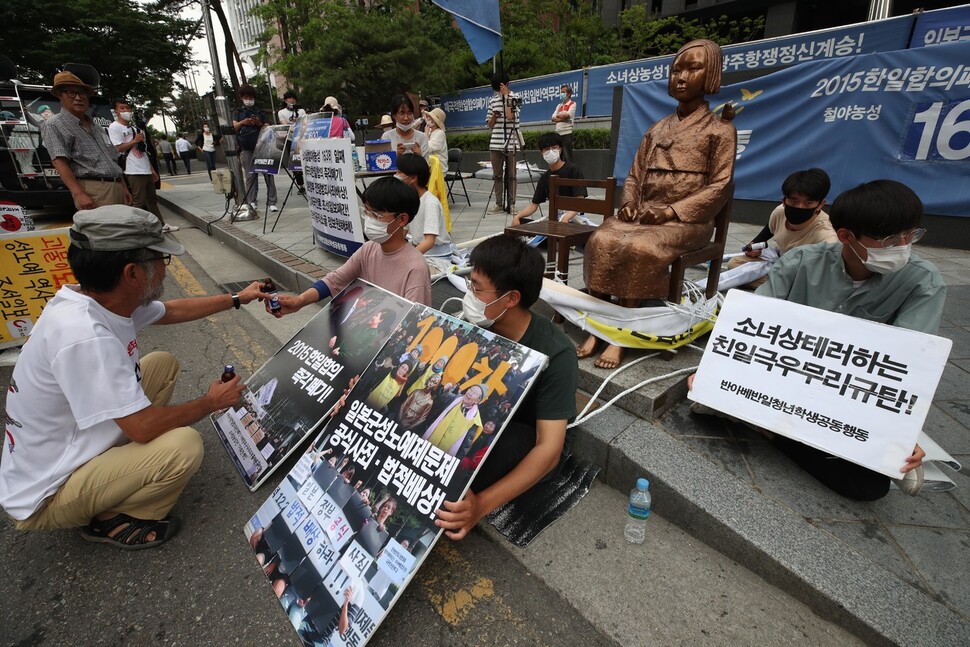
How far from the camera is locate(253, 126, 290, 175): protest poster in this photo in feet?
24.2

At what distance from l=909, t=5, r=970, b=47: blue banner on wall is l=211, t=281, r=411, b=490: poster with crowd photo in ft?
24.5

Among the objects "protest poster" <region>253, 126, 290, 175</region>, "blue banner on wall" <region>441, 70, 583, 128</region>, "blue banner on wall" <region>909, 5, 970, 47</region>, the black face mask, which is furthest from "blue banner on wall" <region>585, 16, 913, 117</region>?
"protest poster" <region>253, 126, 290, 175</region>

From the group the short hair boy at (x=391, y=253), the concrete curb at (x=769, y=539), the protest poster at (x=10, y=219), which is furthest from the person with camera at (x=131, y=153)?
the concrete curb at (x=769, y=539)

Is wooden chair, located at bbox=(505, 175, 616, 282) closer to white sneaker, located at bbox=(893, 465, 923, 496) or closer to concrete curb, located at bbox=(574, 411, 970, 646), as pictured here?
concrete curb, located at bbox=(574, 411, 970, 646)

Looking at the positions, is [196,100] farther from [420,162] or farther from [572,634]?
[572,634]

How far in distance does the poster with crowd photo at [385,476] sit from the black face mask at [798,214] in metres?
3.01

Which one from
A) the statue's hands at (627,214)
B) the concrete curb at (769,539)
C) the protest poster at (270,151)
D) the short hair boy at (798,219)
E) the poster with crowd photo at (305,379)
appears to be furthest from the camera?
the protest poster at (270,151)

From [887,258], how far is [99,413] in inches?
126

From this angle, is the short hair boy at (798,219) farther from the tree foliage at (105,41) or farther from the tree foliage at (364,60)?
the tree foliage at (105,41)

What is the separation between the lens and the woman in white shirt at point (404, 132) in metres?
6.33

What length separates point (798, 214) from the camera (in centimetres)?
363

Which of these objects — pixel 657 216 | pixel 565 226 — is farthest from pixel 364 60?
pixel 657 216

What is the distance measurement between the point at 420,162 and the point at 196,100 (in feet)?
195

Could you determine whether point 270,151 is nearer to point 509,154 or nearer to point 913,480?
point 509,154
